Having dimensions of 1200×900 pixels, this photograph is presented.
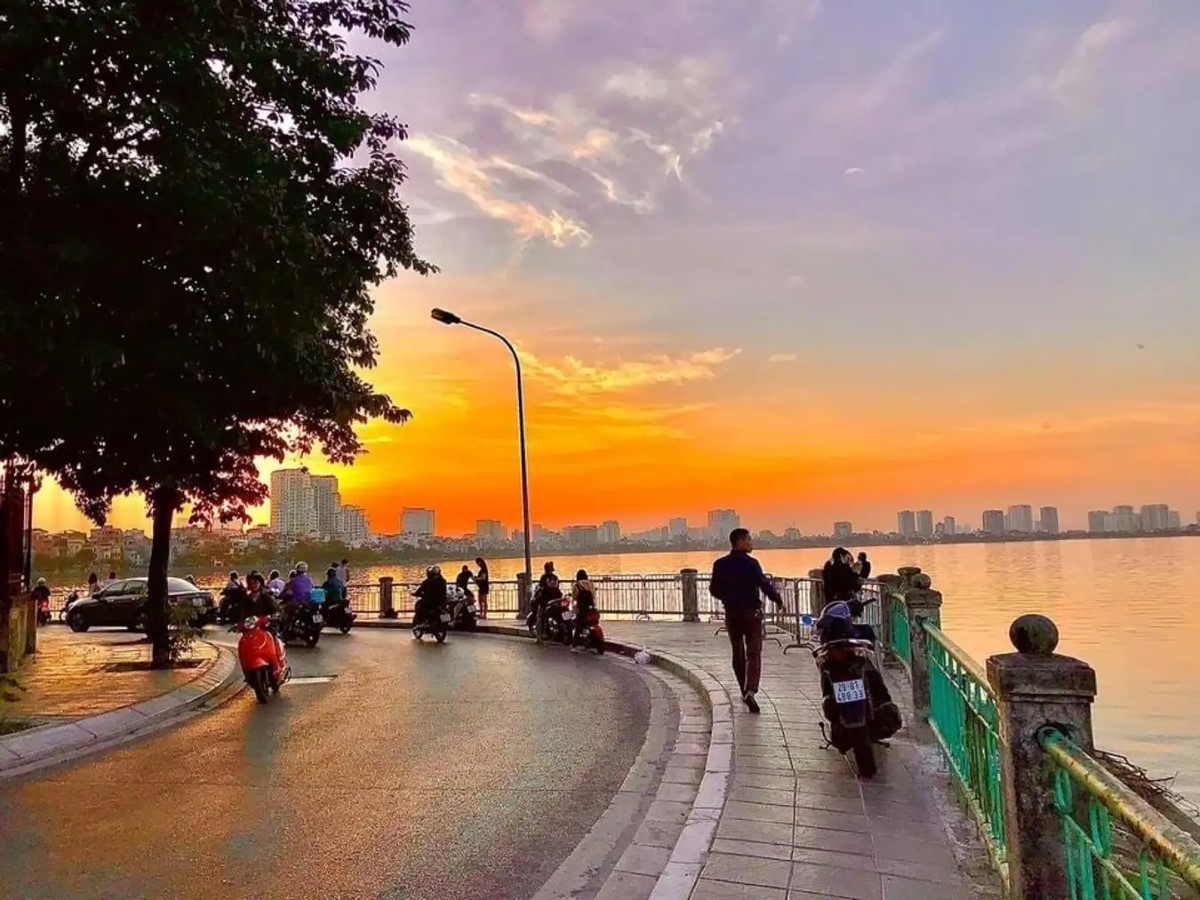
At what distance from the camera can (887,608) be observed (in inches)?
428

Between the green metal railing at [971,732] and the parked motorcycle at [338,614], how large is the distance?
61.7 feet

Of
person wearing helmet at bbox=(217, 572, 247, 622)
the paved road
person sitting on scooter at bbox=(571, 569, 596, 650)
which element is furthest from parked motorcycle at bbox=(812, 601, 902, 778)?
person wearing helmet at bbox=(217, 572, 247, 622)

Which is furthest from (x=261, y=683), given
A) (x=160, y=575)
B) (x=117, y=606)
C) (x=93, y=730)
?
(x=117, y=606)

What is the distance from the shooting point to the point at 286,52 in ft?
34.6

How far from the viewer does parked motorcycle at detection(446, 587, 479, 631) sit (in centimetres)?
2144

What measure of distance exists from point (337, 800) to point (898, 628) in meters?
6.14

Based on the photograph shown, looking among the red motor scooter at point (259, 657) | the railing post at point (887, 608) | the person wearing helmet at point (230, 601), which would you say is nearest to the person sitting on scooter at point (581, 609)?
the red motor scooter at point (259, 657)

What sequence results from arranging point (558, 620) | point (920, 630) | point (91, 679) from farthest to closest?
point (558, 620) → point (91, 679) → point (920, 630)

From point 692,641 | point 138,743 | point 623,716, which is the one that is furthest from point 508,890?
point 692,641

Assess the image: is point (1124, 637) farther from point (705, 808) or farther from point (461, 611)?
point (705, 808)

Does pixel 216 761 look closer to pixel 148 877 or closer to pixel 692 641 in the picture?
pixel 148 877

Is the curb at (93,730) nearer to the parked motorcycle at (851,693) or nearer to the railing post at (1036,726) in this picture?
the parked motorcycle at (851,693)

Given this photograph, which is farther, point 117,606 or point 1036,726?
point 117,606

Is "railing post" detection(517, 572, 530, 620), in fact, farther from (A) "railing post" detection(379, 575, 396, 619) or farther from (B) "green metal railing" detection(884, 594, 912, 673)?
(B) "green metal railing" detection(884, 594, 912, 673)
